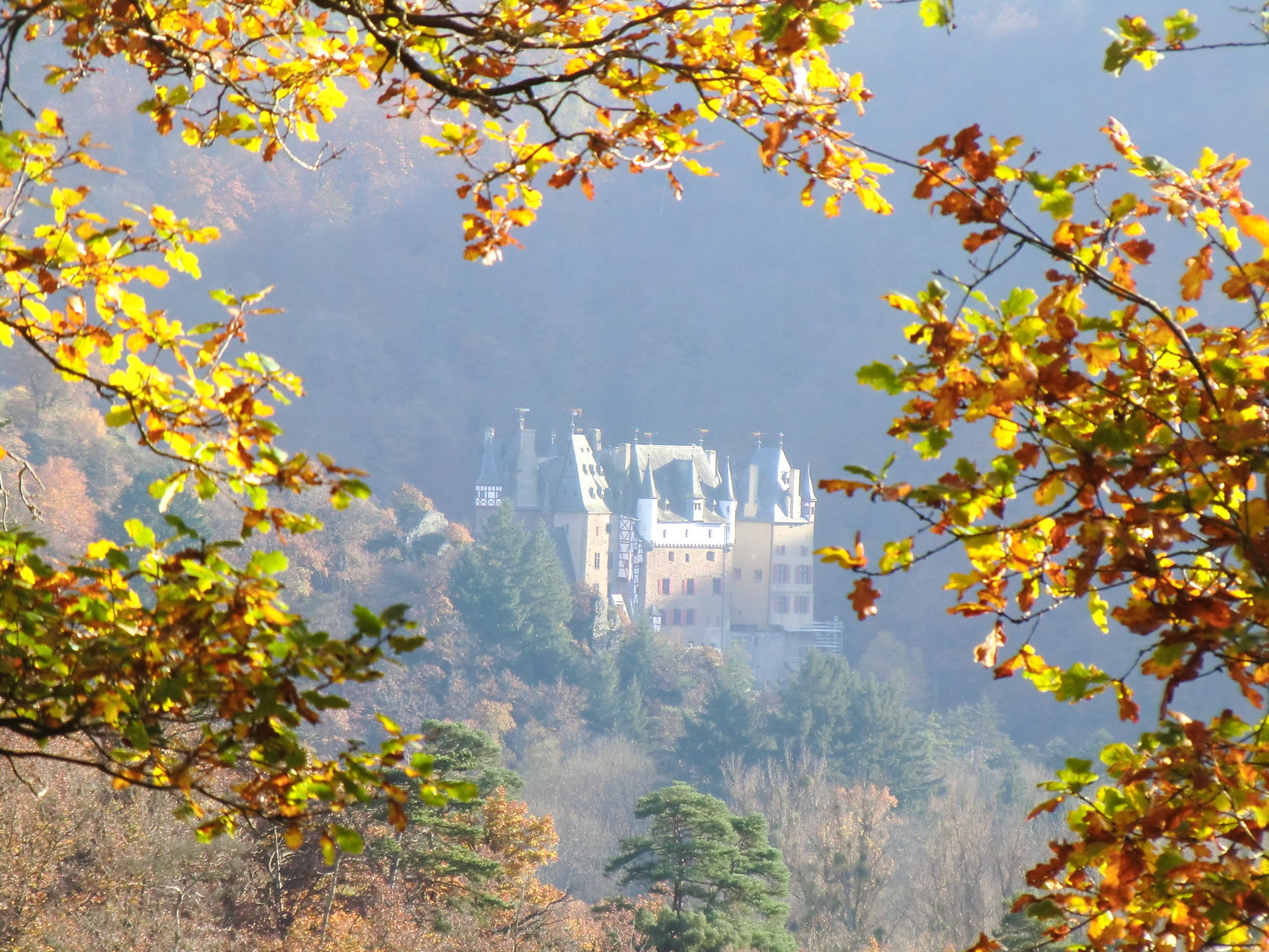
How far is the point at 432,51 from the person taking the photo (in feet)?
9.67

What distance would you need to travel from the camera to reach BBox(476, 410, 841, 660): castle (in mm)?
47719

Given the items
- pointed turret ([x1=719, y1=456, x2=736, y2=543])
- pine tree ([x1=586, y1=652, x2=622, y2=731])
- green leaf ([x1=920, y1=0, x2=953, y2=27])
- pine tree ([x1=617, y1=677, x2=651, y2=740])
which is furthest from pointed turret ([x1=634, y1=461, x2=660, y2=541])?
green leaf ([x1=920, y1=0, x2=953, y2=27])

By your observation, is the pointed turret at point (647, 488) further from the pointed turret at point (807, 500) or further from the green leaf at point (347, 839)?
the green leaf at point (347, 839)

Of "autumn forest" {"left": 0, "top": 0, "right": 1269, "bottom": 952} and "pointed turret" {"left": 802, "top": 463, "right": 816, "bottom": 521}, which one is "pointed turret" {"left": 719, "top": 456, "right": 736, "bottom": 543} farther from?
"autumn forest" {"left": 0, "top": 0, "right": 1269, "bottom": 952}

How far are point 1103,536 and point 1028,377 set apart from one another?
0.31 m

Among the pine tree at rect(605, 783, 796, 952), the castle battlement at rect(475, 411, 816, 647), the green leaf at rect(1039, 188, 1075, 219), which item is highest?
the castle battlement at rect(475, 411, 816, 647)

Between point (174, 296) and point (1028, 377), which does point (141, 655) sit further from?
point (174, 296)

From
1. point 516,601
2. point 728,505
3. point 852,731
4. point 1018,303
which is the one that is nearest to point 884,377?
point 1018,303

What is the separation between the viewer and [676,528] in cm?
4809

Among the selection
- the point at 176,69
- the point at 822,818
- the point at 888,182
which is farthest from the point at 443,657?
the point at 888,182

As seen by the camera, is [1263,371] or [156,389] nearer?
[1263,371]

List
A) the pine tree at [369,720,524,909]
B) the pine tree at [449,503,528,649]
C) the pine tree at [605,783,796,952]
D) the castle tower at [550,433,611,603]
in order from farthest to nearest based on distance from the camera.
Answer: the castle tower at [550,433,611,603], the pine tree at [449,503,528,649], the pine tree at [605,783,796,952], the pine tree at [369,720,524,909]

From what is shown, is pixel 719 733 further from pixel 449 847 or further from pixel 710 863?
pixel 449 847

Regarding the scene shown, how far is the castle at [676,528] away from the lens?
47.7 m
